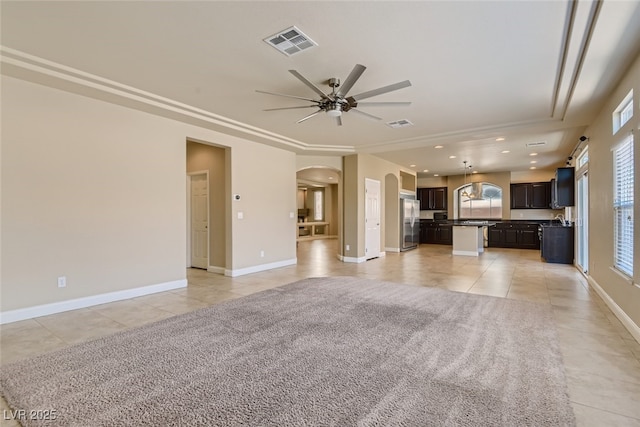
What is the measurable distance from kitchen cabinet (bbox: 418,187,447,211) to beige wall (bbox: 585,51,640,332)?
7044mm

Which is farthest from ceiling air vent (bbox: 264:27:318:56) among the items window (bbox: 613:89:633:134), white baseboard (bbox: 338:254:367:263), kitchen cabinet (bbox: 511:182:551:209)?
kitchen cabinet (bbox: 511:182:551:209)

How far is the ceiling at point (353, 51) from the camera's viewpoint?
246cm

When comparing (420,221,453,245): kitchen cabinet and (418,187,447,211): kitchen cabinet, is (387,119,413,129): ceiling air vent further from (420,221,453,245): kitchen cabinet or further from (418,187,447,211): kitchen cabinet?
(418,187,447,211): kitchen cabinet

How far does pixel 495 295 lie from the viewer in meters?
4.51

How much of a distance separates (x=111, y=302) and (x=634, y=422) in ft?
17.2

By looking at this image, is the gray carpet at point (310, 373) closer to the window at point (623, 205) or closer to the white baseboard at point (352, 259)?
the window at point (623, 205)

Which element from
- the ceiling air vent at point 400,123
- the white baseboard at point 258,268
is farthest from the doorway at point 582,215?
the white baseboard at point 258,268

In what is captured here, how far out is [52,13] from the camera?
250 centimetres

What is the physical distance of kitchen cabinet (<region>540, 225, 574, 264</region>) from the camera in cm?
728

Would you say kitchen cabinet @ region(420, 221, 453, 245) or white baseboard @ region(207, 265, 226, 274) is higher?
kitchen cabinet @ region(420, 221, 453, 245)

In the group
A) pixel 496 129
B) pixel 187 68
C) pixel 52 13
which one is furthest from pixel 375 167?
pixel 52 13

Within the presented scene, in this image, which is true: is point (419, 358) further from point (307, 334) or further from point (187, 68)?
point (187, 68)

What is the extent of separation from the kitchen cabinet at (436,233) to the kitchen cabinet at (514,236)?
1.39m

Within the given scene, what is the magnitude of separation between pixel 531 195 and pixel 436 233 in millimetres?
3406
